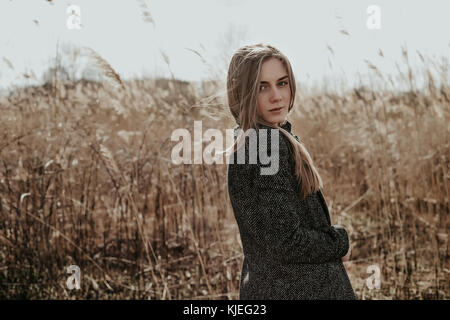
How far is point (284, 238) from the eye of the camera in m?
1.04

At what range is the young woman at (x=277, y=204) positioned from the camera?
106cm

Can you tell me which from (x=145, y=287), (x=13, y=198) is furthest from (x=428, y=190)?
(x=13, y=198)

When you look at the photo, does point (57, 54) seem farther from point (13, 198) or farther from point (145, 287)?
point (145, 287)

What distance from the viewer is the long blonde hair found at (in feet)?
3.79

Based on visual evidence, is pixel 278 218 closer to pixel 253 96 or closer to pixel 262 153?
pixel 262 153

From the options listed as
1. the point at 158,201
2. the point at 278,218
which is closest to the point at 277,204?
the point at 278,218

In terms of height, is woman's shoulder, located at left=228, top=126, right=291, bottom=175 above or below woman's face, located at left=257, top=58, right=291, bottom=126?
below

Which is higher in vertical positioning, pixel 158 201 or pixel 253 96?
pixel 253 96

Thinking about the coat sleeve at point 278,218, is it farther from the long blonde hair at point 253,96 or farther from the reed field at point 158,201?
the reed field at point 158,201

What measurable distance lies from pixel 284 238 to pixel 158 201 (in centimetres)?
155

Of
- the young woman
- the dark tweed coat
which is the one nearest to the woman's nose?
the young woman

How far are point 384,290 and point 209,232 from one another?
1038mm

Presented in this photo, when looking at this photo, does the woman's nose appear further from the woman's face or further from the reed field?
the reed field
